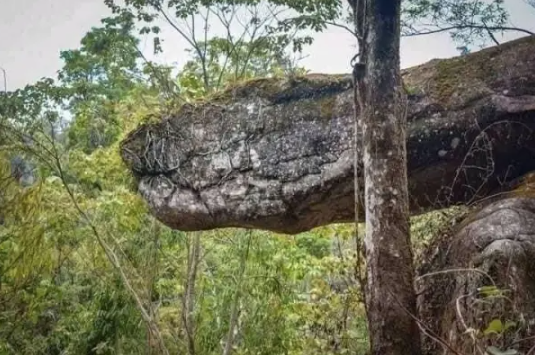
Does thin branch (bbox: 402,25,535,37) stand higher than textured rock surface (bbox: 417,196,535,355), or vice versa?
thin branch (bbox: 402,25,535,37)

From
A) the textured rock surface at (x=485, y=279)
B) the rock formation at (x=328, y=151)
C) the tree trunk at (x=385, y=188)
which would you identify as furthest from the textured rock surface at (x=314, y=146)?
the tree trunk at (x=385, y=188)

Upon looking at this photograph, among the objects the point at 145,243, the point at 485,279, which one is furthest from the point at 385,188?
the point at 145,243

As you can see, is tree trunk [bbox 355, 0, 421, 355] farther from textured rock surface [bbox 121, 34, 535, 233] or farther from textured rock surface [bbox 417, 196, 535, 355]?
textured rock surface [bbox 121, 34, 535, 233]

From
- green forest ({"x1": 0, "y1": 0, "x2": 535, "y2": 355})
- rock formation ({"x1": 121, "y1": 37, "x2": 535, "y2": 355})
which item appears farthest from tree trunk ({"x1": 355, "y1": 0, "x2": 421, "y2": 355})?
green forest ({"x1": 0, "y1": 0, "x2": 535, "y2": 355})

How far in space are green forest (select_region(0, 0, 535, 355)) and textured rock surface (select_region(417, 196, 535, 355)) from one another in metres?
2.07

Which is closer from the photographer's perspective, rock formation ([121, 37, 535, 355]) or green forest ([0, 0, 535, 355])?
rock formation ([121, 37, 535, 355])

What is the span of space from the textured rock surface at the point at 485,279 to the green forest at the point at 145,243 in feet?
6.80

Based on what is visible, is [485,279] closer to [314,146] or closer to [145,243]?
[314,146]

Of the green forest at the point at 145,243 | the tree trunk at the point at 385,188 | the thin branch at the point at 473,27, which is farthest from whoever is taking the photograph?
the green forest at the point at 145,243

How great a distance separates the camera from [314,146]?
4156 mm

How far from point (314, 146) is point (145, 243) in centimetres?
274

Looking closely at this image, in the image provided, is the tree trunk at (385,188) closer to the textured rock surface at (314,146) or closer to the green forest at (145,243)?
the textured rock surface at (314,146)

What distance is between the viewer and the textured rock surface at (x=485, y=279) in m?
2.49

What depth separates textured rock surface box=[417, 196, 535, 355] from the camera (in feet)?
8.17
